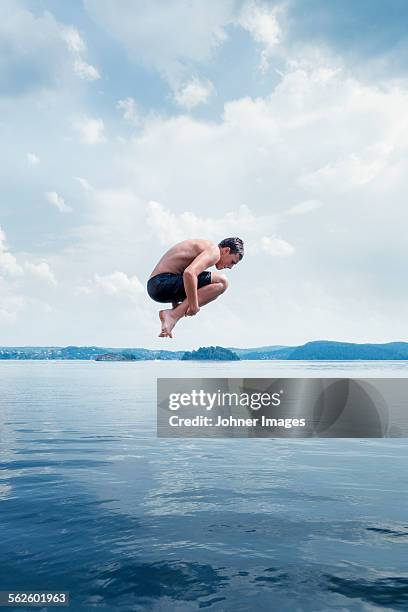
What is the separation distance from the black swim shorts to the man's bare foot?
15 cm

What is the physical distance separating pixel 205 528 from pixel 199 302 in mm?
10548

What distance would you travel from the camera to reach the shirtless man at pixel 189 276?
14.0 feet

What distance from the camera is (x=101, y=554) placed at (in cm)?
1156

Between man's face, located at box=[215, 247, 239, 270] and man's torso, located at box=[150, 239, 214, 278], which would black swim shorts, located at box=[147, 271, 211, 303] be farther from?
man's face, located at box=[215, 247, 239, 270]

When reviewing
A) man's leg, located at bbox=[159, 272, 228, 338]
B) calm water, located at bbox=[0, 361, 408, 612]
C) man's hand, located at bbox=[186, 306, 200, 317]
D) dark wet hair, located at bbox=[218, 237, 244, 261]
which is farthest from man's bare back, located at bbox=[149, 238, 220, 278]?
calm water, located at bbox=[0, 361, 408, 612]

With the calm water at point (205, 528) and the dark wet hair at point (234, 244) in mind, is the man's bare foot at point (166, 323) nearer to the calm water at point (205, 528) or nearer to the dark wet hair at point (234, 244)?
the dark wet hair at point (234, 244)

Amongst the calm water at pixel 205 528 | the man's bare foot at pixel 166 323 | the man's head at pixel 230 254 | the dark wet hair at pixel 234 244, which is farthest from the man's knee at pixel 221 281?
the calm water at pixel 205 528

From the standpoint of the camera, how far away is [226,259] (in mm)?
4344

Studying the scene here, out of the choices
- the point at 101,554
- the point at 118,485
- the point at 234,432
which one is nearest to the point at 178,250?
the point at 101,554

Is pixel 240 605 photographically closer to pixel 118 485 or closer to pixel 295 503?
pixel 295 503

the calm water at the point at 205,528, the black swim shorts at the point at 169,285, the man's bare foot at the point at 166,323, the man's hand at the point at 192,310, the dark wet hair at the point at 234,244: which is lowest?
the calm water at the point at 205,528

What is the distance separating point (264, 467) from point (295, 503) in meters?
6.56

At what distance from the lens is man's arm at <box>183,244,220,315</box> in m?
4.18

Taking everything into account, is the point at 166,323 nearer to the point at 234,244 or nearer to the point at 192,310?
the point at 192,310
